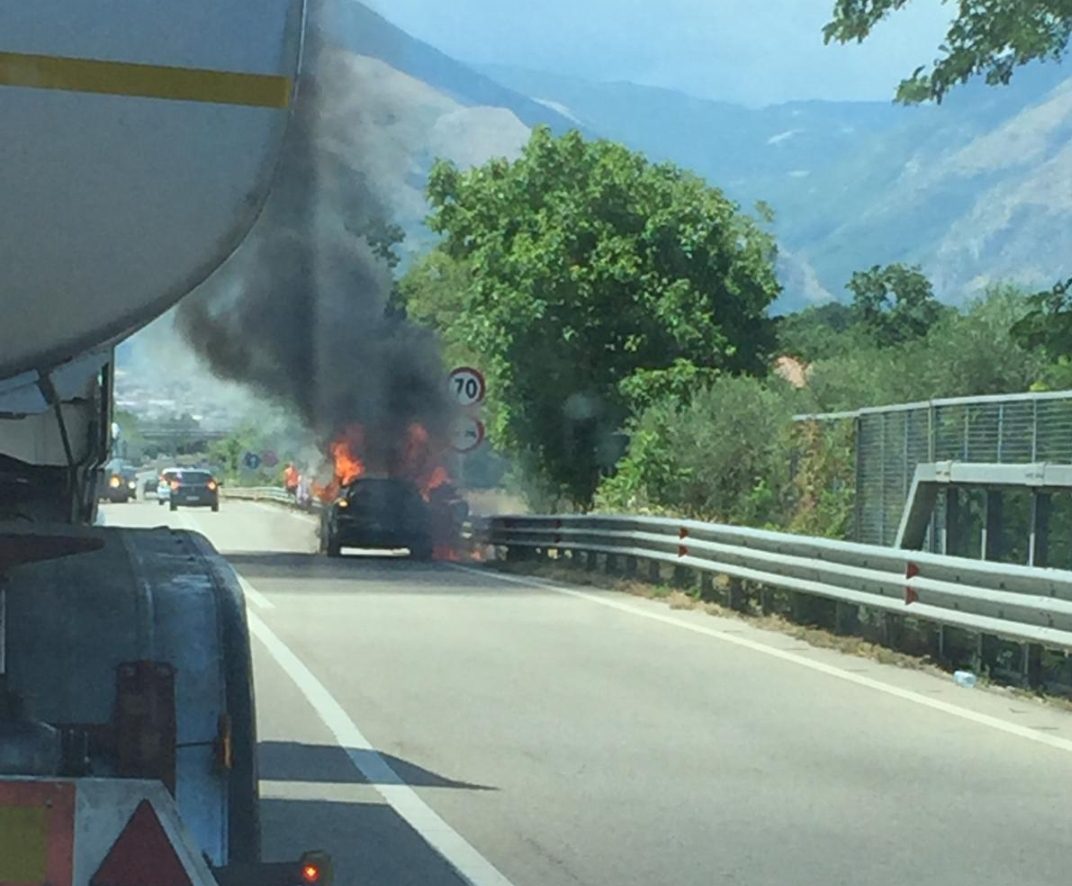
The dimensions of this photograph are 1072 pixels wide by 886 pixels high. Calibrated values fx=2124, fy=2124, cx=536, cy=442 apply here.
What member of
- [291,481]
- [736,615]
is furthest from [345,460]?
[291,481]

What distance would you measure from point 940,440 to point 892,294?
7035cm

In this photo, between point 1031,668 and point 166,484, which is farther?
point 166,484

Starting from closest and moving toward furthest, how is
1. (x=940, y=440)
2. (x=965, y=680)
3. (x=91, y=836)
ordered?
1. (x=91, y=836)
2. (x=965, y=680)
3. (x=940, y=440)

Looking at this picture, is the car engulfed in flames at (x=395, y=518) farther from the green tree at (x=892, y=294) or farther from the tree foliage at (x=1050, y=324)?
the green tree at (x=892, y=294)

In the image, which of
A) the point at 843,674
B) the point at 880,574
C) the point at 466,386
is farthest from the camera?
the point at 466,386

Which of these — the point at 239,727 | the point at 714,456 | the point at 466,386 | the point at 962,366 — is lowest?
the point at 239,727

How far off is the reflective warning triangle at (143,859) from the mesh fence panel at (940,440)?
1147cm

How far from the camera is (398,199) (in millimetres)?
17938

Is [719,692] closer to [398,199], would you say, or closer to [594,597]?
[398,199]

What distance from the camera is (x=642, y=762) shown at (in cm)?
1093

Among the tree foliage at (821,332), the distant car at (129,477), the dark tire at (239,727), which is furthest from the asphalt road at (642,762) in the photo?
the tree foliage at (821,332)

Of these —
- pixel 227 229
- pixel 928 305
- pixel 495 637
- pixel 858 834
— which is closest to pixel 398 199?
pixel 495 637

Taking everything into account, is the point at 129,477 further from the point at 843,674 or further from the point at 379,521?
the point at 843,674

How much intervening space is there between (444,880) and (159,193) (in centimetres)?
434
